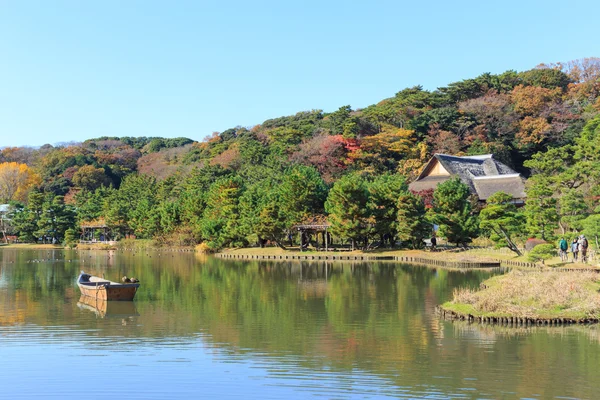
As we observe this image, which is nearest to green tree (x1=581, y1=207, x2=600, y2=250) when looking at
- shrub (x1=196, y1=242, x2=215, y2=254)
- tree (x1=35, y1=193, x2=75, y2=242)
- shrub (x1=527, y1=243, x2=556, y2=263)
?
shrub (x1=527, y1=243, x2=556, y2=263)

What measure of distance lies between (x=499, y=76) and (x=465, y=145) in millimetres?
14780

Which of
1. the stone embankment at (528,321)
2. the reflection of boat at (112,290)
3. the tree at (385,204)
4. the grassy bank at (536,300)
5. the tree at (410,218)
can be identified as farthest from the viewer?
Answer: the tree at (385,204)

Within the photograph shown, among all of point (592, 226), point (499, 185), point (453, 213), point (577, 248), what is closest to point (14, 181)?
point (499, 185)

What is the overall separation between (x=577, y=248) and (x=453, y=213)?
10.6 meters

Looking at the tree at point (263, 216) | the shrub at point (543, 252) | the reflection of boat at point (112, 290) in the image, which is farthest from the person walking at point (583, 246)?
the tree at point (263, 216)

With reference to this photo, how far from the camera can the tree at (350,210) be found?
38.8 m

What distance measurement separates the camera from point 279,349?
14.5 metres

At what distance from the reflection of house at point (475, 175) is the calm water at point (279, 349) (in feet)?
76.6

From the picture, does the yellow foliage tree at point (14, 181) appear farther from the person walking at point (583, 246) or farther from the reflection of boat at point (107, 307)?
the person walking at point (583, 246)

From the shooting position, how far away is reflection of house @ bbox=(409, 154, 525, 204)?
156ft

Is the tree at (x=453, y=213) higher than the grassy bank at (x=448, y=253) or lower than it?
higher

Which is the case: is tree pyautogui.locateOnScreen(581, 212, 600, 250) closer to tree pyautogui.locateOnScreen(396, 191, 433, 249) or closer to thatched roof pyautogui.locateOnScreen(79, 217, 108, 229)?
tree pyautogui.locateOnScreen(396, 191, 433, 249)

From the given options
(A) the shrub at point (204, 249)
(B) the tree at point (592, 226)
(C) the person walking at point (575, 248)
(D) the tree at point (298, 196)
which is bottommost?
(A) the shrub at point (204, 249)

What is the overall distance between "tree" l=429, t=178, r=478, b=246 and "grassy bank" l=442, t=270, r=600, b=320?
18.7 m
